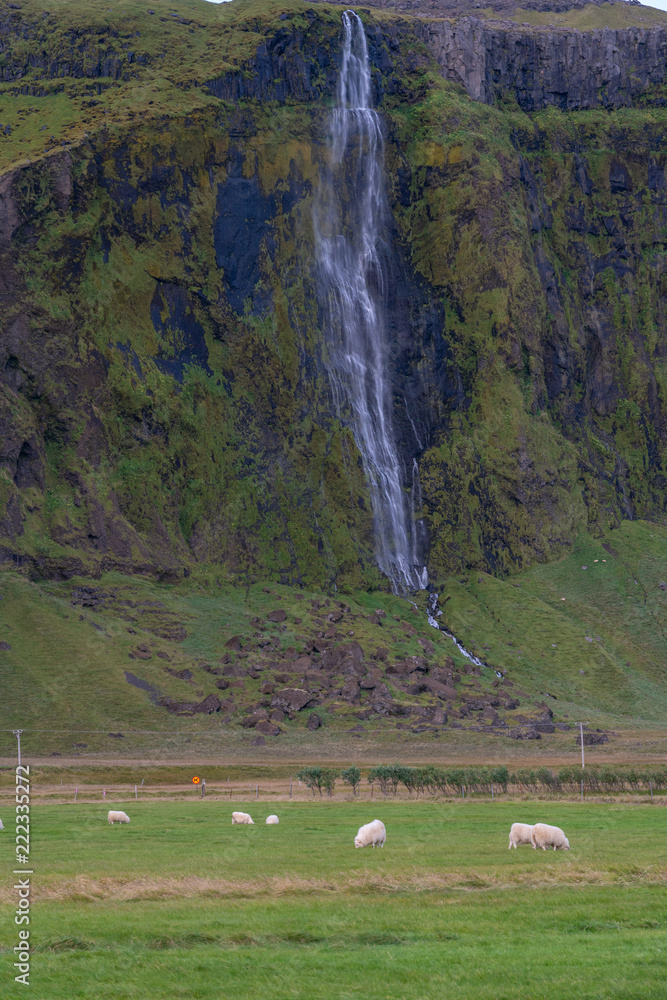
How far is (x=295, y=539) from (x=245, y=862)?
112230 millimetres

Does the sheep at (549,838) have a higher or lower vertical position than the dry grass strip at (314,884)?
lower

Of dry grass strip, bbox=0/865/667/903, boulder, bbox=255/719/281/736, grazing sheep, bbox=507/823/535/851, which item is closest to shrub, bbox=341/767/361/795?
boulder, bbox=255/719/281/736

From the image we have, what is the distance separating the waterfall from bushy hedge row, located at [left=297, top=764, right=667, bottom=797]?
79.8 m

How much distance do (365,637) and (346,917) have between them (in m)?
107

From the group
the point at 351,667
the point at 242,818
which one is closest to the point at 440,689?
the point at 351,667

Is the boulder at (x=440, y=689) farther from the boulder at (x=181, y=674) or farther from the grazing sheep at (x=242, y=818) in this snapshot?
the grazing sheep at (x=242, y=818)

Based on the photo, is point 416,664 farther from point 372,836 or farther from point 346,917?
point 346,917

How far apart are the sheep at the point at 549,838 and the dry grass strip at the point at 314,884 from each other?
5973 millimetres

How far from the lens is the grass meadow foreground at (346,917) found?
20391 millimetres

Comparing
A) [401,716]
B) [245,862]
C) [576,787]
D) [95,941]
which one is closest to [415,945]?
[95,941]

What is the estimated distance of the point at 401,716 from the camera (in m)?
116

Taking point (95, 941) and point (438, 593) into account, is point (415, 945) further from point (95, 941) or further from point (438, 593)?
point (438, 593)

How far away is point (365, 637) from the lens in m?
133

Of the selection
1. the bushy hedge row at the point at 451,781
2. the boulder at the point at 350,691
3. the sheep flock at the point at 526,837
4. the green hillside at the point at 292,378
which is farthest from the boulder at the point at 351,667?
the sheep flock at the point at 526,837
